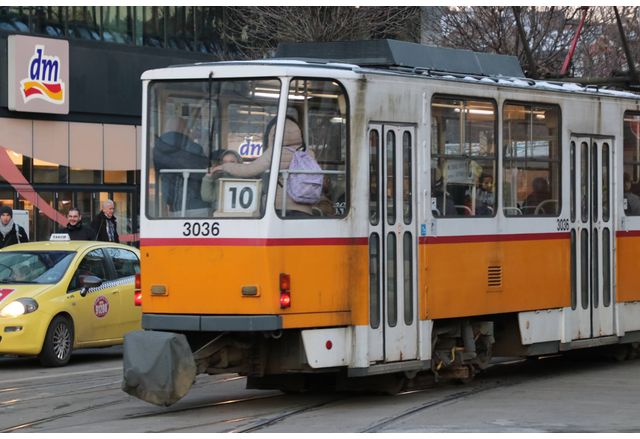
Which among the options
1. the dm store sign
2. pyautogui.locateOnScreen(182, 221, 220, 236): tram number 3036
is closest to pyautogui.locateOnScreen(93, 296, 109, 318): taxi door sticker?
pyautogui.locateOnScreen(182, 221, 220, 236): tram number 3036

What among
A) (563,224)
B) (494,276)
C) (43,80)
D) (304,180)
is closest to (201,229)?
(304,180)

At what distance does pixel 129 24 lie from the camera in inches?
1426

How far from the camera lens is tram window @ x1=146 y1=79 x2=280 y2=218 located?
39.1 ft

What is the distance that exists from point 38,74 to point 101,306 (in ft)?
54.5

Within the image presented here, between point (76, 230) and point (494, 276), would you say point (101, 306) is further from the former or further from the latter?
point (494, 276)

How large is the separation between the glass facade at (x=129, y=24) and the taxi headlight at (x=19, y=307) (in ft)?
57.5

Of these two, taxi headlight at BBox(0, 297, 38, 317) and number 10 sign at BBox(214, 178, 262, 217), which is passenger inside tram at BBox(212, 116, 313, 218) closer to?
number 10 sign at BBox(214, 178, 262, 217)

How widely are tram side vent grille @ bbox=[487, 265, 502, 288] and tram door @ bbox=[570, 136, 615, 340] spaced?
151 cm

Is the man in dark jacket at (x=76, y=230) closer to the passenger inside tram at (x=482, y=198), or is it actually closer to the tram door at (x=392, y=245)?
the passenger inside tram at (x=482, y=198)

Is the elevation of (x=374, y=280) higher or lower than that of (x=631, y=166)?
lower

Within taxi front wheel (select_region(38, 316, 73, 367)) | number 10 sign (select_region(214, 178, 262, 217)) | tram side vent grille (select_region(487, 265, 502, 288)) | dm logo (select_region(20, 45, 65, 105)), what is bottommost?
taxi front wheel (select_region(38, 316, 73, 367))

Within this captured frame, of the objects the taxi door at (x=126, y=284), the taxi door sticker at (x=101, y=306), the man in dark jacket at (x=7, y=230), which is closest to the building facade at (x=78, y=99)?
the man in dark jacket at (x=7, y=230)

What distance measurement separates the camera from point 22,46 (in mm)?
32875

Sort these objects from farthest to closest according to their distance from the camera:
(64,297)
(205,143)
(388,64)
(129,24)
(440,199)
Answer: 1. (129,24)
2. (64,297)
3. (388,64)
4. (440,199)
5. (205,143)
